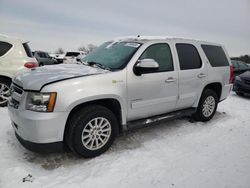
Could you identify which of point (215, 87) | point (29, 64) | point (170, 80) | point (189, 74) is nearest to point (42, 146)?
point (170, 80)

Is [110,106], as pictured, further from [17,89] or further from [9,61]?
[9,61]

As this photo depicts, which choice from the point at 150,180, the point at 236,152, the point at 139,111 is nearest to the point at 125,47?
the point at 139,111

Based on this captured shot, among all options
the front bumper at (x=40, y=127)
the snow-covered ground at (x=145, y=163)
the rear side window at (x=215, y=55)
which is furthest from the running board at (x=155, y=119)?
the rear side window at (x=215, y=55)

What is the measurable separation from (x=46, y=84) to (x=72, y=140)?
83cm

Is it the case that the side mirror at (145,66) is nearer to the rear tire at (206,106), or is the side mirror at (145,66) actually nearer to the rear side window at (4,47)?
the rear tire at (206,106)

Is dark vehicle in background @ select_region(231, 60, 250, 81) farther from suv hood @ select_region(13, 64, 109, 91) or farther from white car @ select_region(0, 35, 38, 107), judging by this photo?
suv hood @ select_region(13, 64, 109, 91)

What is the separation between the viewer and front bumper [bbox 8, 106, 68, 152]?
2.73 meters

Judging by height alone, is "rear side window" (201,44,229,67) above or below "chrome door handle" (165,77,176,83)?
above

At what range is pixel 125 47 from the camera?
384 cm

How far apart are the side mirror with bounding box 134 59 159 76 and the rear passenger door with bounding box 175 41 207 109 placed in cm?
92

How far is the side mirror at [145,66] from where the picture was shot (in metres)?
3.35

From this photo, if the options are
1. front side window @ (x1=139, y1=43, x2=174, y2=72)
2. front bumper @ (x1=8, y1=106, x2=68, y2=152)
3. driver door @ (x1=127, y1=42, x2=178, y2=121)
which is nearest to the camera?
front bumper @ (x1=8, y1=106, x2=68, y2=152)

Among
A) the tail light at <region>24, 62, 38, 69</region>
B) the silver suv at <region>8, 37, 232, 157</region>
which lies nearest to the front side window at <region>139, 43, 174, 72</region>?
the silver suv at <region>8, 37, 232, 157</region>

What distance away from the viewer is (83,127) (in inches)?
120
